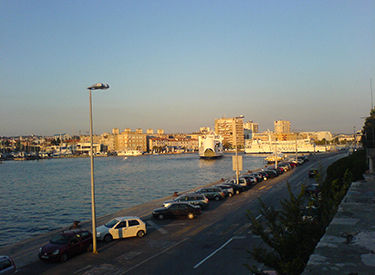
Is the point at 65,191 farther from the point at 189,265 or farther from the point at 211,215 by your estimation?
the point at 189,265

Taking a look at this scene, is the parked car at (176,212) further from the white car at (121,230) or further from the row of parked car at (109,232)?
the white car at (121,230)

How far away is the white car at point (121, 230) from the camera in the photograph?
14357mm

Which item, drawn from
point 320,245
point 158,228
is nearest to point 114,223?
point 158,228

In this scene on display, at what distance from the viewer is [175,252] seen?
12250 millimetres

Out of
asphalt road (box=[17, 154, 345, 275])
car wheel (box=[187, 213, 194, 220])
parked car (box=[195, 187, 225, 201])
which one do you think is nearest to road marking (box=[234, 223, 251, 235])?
asphalt road (box=[17, 154, 345, 275])

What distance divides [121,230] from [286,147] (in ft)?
451

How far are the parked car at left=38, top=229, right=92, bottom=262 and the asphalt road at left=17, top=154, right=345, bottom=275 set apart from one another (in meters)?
0.24

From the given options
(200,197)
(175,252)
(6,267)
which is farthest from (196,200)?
(6,267)

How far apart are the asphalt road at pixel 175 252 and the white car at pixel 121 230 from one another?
0.28 meters

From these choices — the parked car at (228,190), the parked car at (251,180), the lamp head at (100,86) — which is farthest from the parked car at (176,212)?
the parked car at (251,180)

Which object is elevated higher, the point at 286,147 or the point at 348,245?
the point at 348,245

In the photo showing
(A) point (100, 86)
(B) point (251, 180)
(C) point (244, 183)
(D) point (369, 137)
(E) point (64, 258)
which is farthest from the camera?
(B) point (251, 180)

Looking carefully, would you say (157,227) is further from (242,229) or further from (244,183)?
(244,183)

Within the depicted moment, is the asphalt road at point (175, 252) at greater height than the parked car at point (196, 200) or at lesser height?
lesser
